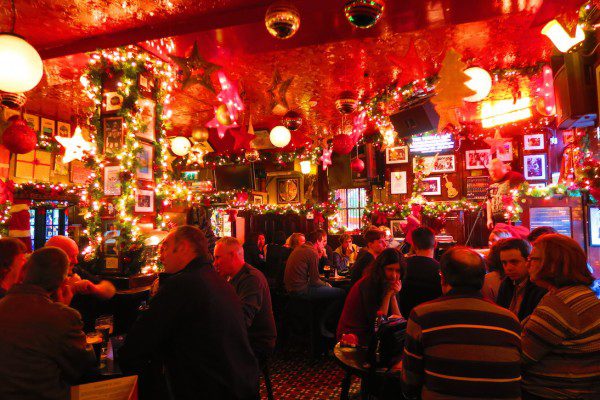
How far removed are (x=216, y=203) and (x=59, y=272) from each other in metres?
8.85

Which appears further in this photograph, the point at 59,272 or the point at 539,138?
the point at 539,138

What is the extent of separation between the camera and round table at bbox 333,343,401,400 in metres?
2.40

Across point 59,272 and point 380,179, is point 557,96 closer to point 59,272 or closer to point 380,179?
point 59,272

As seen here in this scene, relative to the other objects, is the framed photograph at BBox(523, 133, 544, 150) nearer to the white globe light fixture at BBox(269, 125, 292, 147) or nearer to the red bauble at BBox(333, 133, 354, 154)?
the red bauble at BBox(333, 133, 354, 154)

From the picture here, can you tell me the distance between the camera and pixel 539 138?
934 cm

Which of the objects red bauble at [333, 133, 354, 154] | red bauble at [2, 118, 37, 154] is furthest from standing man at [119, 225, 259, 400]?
red bauble at [333, 133, 354, 154]

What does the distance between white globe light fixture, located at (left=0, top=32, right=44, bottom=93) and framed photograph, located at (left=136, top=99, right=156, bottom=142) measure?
196 cm

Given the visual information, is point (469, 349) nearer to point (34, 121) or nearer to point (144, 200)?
point (144, 200)

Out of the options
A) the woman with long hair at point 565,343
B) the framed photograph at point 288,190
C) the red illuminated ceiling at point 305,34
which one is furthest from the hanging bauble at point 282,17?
the framed photograph at point 288,190

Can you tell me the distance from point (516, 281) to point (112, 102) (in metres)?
4.94

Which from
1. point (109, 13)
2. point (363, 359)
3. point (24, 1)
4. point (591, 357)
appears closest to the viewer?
point (591, 357)

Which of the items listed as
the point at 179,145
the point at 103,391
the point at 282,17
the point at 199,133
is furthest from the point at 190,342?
the point at 179,145

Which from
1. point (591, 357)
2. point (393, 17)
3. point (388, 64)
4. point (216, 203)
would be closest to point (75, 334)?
point (591, 357)

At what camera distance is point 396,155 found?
10.7 m
